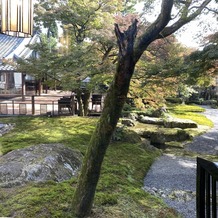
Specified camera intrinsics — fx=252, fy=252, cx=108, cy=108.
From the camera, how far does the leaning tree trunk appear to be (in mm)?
2660

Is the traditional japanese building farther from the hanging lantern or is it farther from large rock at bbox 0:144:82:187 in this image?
the hanging lantern

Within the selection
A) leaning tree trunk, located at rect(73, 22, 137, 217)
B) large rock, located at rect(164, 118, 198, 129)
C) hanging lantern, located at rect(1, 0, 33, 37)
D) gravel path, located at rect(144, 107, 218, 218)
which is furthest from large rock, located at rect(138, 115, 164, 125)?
hanging lantern, located at rect(1, 0, 33, 37)

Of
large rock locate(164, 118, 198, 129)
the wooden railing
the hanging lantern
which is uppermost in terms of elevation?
the hanging lantern

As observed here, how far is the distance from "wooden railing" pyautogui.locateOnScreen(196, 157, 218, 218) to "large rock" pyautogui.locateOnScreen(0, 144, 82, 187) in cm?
347

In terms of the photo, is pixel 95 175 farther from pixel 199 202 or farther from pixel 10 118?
pixel 10 118

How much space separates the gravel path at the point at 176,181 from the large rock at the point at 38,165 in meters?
1.91

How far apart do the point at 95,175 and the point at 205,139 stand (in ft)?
30.0

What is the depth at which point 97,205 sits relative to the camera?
13.0 ft

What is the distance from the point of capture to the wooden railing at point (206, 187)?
4.91 feet

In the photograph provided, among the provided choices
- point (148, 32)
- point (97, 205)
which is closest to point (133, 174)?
point (97, 205)

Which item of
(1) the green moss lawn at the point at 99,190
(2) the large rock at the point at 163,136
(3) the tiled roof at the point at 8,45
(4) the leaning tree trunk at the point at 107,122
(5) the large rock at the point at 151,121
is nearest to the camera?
(4) the leaning tree trunk at the point at 107,122

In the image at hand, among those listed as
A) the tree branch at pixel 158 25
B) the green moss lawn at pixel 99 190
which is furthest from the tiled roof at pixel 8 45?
the tree branch at pixel 158 25

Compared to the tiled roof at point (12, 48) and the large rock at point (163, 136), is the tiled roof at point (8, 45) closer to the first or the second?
the tiled roof at point (12, 48)

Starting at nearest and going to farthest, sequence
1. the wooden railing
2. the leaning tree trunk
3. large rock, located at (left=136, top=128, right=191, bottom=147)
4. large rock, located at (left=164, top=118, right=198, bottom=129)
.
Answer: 1. the wooden railing
2. the leaning tree trunk
3. large rock, located at (left=136, top=128, right=191, bottom=147)
4. large rock, located at (left=164, top=118, right=198, bottom=129)
